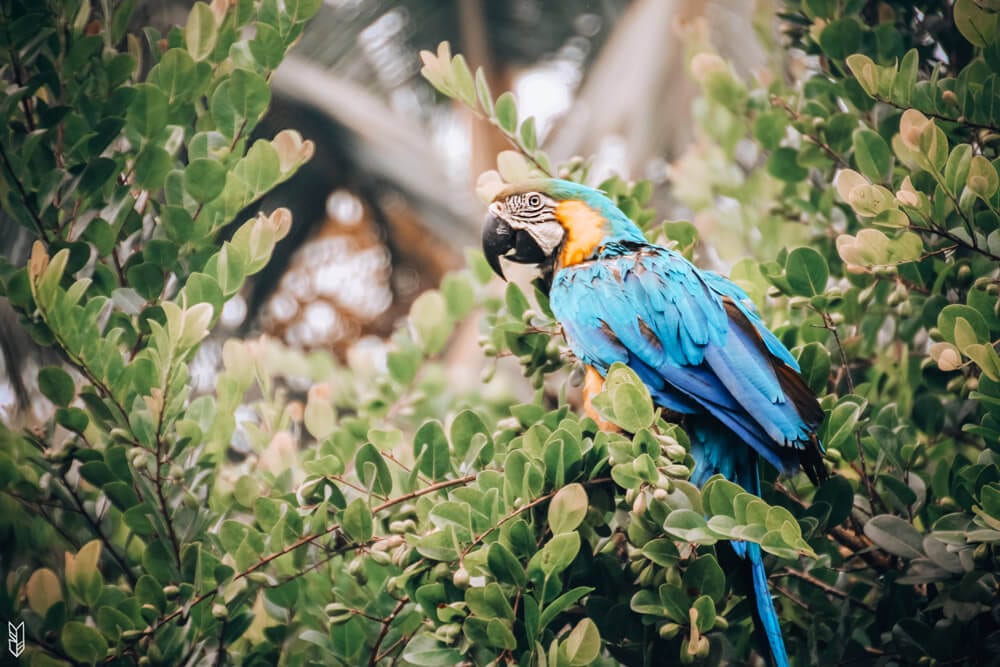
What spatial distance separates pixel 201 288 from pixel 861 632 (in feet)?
4.01

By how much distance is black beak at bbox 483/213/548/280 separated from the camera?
5.51ft

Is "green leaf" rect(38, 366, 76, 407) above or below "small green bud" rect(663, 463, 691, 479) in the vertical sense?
above

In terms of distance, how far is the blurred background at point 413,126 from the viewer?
3975 millimetres

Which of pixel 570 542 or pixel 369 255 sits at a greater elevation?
pixel 570 542

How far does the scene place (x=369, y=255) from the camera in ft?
14.9

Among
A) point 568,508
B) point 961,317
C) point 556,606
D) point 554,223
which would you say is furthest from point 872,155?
point 556,606

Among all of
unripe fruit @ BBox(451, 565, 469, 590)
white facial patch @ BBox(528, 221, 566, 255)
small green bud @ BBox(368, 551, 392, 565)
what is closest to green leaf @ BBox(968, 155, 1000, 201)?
white facial patch @ BBox(528, 221, 566, 255)

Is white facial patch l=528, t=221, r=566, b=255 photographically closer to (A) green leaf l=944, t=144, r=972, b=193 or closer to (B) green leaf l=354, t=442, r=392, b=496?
(B) green leaf l=354, t=442, r=392, b=496

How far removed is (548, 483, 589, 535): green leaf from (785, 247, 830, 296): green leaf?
0.56 m

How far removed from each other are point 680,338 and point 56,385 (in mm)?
1045

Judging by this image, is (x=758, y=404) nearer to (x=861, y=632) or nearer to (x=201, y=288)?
(x=861, y=632)

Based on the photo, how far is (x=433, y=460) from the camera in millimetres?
1342

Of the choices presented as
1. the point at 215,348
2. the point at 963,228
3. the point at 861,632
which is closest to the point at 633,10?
the point at 215,348

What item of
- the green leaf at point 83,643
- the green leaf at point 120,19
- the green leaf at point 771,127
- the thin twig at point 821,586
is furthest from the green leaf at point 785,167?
the green leaf at point 83,643
